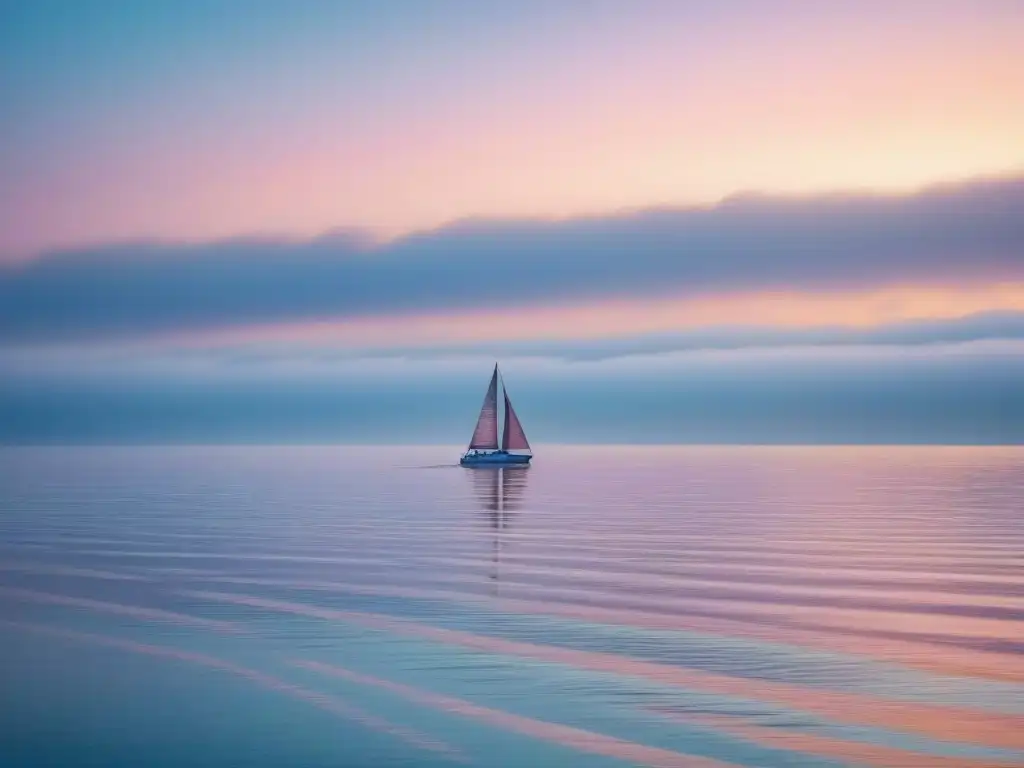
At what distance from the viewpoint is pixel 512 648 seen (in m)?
26.7

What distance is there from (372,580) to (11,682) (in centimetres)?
1570

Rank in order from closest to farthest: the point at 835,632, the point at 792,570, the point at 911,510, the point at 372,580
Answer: the point at 835,632
the point at 372,580
the point at 792,570
the point at 911,510

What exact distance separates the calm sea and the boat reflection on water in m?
0.70

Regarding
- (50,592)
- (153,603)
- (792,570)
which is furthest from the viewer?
(792,570)

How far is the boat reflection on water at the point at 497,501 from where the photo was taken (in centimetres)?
4925

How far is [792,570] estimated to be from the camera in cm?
4128

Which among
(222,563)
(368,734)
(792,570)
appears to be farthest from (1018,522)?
(368,734)

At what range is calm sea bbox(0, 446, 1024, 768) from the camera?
19453mm

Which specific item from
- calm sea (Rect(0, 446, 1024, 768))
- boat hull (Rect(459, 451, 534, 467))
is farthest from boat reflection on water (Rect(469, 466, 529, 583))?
boat hull (Rect(459, 451, 534, 467))

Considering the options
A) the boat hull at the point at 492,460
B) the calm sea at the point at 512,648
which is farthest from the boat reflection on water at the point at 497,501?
the boat hull at the point at 492,460

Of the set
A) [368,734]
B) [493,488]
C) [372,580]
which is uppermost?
[493,488]

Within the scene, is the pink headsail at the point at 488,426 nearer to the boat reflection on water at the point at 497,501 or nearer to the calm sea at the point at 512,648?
the boat reflection on water at the point at 497,501

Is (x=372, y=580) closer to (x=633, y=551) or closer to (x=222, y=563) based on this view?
(x=222, y=563)

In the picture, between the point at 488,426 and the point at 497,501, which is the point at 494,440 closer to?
the point at 488,426
